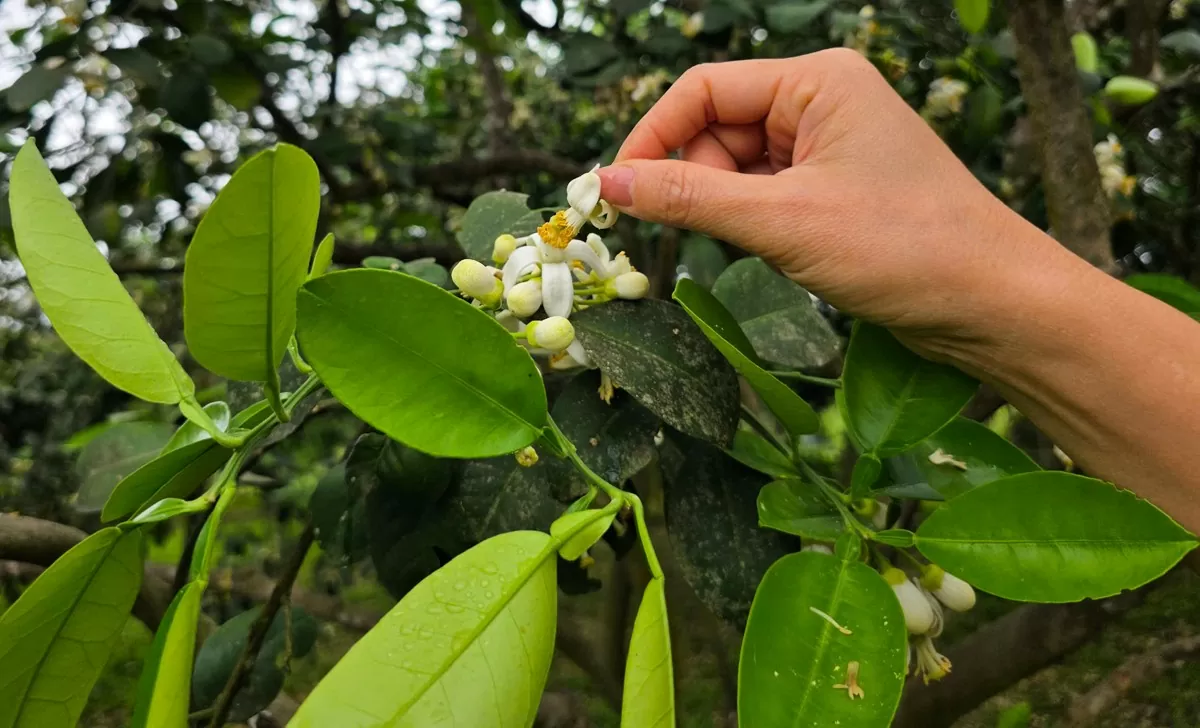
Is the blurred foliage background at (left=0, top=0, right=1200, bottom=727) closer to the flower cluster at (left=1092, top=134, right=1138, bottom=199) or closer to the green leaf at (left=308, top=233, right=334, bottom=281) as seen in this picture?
the flower cluster at (left=1092, top=134, right=1138, bottom=199)

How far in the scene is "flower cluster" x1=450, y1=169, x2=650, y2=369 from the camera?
398 millimetres

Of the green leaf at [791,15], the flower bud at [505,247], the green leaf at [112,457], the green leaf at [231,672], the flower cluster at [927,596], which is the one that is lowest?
the green leaf at [231,672]

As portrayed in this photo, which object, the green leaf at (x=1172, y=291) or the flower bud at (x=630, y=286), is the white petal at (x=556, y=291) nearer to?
the flower bud at (x=630, y=286)

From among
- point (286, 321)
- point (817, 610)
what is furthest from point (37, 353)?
point (817, 610)

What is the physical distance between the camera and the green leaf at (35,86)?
957 millimetres

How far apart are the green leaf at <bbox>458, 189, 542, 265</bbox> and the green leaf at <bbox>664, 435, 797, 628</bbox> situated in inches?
6.7

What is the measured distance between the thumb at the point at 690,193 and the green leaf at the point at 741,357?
0.06 m

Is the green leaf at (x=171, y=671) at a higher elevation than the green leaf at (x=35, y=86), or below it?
higher

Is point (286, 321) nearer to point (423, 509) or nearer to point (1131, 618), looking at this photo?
point (423, 509)

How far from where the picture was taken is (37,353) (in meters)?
1.83

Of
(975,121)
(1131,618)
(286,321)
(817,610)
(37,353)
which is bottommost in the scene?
(1131,618)

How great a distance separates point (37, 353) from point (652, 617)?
2.07 m

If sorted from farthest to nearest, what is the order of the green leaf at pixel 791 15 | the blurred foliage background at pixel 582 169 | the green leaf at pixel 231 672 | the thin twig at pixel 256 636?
the green leaf at pixel 791 15 → the blurred foliage background at pixel 582 169 → the green leaf at pixel 231 672 → the thin twig at pixel 256 636

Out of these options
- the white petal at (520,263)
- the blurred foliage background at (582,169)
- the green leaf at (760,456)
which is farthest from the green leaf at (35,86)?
the green leaf at (760,456)
